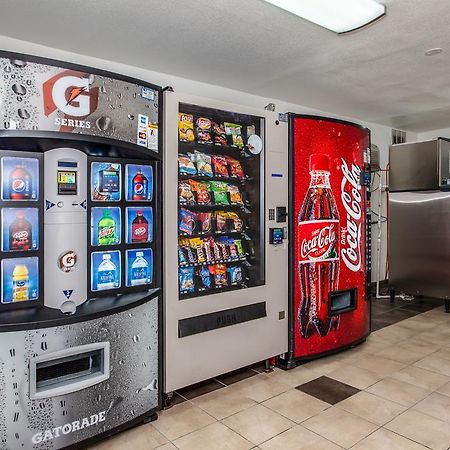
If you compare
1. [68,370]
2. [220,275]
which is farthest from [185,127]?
[68,370]

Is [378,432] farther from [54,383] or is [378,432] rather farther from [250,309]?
[54,383]

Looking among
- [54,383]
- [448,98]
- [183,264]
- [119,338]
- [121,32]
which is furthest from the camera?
[448,98]

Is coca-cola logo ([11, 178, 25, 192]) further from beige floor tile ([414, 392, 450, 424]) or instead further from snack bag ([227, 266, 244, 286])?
beige floor tile ([414, 392, 450, 424])

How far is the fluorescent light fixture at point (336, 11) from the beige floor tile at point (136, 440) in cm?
258

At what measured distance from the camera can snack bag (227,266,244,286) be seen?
3.04 meters

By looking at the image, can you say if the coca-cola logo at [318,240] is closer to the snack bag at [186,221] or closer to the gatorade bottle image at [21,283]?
the snack bag at [186,221]

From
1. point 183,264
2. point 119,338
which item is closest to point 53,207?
point 119,338

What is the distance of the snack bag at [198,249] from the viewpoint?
2.88 m

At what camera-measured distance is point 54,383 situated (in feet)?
6.77

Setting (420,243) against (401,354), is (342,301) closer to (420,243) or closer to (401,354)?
(401,354)

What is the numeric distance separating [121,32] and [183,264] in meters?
1.77

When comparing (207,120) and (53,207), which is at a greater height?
(207,120)

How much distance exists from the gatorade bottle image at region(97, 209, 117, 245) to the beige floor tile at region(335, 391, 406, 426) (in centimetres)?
180

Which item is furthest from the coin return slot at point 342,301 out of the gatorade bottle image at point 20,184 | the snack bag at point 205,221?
the gatorade bottle image at point 20,184
